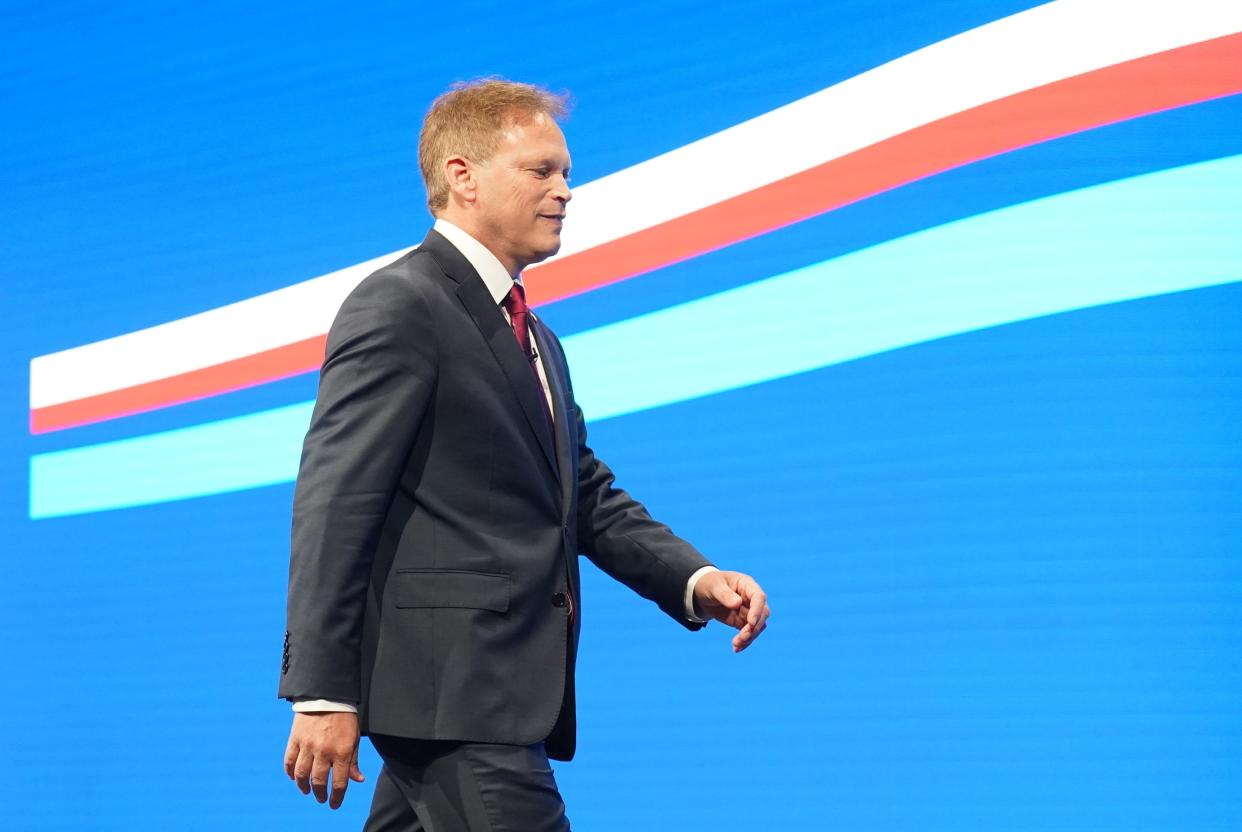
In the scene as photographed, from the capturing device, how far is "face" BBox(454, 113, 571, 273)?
1.77 meters

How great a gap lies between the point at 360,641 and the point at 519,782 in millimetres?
243

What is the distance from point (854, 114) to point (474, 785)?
1488 mm

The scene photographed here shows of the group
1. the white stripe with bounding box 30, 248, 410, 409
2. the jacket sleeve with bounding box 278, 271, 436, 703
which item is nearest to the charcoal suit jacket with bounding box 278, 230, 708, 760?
the jacket sleeve with bounding box 278, 271, 436, 703

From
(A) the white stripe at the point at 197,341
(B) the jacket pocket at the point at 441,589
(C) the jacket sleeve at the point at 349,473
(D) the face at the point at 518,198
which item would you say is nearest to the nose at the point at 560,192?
(D) the face at the point at 518,198

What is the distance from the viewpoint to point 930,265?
7.93 ft

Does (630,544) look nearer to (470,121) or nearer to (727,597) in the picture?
(727,597)

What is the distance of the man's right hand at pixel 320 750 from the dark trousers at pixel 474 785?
0.11 meters

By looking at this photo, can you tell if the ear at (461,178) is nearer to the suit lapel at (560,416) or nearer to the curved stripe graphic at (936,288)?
the suit lapel at (560,416)

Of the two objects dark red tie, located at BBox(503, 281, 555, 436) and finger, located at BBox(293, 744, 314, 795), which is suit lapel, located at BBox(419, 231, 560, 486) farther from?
finger, located at BBox(293, 744, 314, 795)

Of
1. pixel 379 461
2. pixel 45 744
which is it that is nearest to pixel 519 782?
pixel 379 461

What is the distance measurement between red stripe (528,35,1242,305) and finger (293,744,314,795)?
4.65ft

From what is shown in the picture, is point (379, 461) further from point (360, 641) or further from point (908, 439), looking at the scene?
point (908, 439)

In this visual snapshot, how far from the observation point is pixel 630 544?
74.7 inches

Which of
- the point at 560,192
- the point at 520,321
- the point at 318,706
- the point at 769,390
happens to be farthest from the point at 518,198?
the point at 769,390
